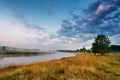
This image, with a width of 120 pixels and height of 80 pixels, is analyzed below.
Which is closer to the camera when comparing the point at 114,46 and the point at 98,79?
the point at 98,79

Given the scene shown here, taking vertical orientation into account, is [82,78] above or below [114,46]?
below

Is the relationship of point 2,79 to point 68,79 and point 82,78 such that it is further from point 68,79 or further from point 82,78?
point 82,78

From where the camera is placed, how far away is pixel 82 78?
9.79 m

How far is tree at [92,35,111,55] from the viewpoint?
58.8m

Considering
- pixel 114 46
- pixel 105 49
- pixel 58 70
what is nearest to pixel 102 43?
pixel 105 49

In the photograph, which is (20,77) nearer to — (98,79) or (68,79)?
(68,79)

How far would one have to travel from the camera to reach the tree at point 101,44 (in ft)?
193

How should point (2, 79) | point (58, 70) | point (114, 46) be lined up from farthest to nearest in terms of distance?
1. point (114, 46)
2. point (58, 70)
3. point (2, 79)

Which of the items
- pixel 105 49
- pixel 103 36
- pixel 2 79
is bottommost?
pixel 2 79

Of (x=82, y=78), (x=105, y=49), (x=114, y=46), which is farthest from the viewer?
(x=114, y=46)

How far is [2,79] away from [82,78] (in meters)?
4.94

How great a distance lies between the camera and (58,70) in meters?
11.5

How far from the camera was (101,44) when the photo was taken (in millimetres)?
59469

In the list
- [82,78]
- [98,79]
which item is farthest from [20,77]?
[98,79]
